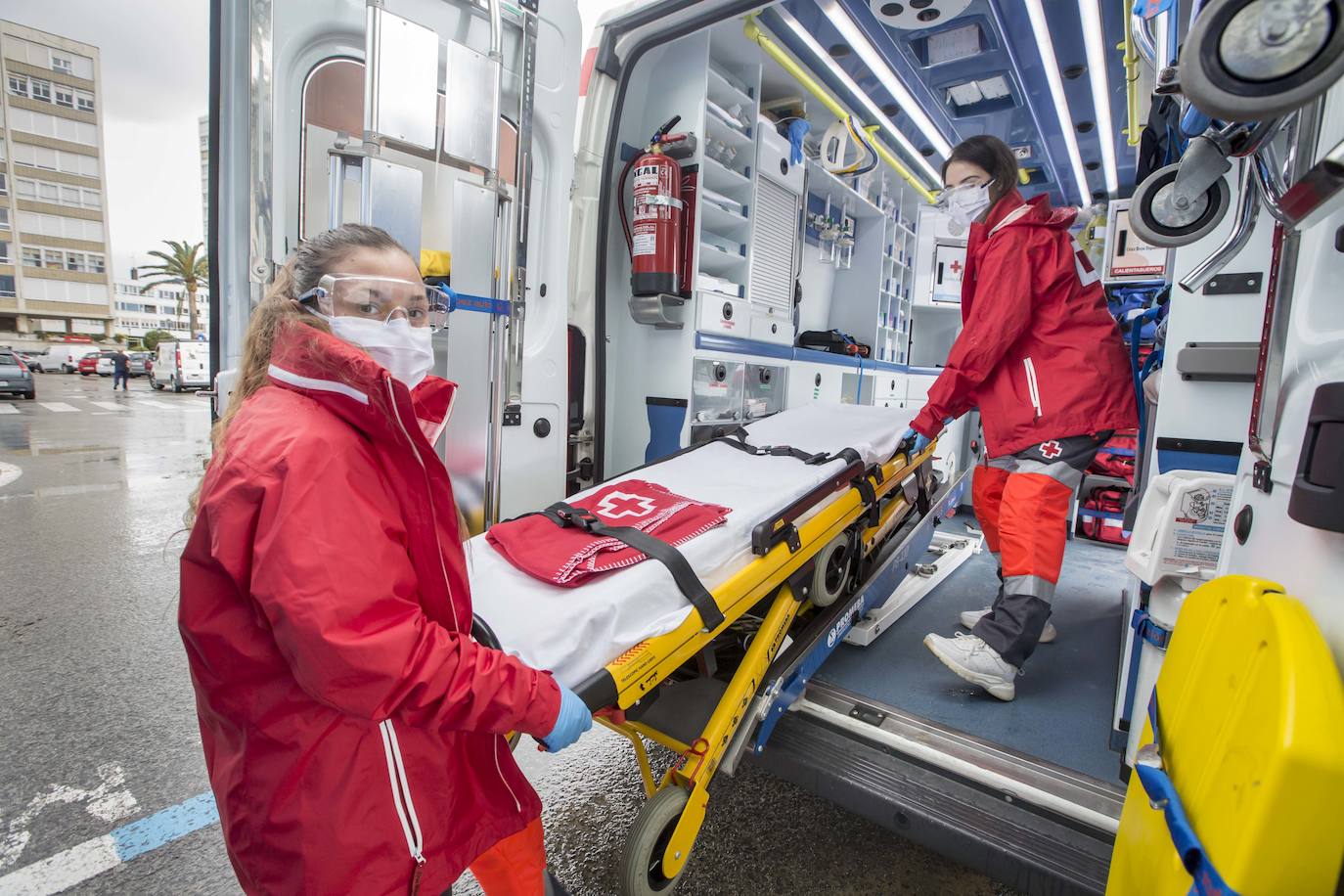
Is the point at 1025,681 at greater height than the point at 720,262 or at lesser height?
lesser

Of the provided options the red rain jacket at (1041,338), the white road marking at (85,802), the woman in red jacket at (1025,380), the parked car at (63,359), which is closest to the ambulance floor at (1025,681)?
the woman in red jacket at (1025,380)

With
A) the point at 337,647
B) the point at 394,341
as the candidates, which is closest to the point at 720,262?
the point at 394,341

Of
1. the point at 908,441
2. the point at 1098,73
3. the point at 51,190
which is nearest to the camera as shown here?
the point at 908,441

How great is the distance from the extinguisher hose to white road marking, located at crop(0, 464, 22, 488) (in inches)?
290

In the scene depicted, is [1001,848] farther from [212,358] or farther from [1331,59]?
[212,358]

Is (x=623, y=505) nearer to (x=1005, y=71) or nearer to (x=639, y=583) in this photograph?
(x=639, y=583)

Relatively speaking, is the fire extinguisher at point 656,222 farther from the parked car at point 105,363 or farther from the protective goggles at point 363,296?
the parked car at point 105,363

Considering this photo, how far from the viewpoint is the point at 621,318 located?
12.7 feet

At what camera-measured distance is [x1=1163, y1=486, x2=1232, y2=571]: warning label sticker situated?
5.37 feet

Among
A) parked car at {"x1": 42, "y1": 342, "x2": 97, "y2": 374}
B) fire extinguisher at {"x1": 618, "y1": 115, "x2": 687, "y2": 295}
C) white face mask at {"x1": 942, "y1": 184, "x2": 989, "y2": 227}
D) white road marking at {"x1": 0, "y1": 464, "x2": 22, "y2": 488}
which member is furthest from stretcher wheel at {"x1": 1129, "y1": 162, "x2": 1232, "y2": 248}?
parked car at {"x1": 42, "y1": 342, "x2": 97, "y2": 374}

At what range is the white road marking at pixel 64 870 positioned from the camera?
5.75 feet

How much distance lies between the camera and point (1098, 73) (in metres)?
4.12

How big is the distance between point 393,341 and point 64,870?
6.21 feet

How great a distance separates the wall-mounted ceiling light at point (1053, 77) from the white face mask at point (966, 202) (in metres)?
1.75
